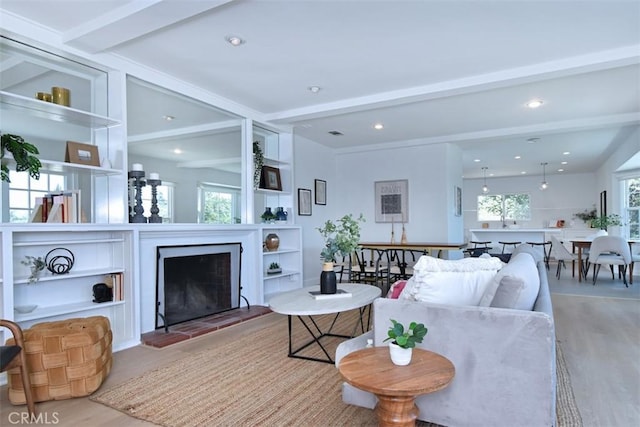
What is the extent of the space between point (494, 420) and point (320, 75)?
3197mm

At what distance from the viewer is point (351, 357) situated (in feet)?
6.14

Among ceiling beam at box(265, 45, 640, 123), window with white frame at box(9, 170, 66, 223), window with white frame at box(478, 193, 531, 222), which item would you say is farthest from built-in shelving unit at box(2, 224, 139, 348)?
window with white frame at box(478, 193, 531, 222)

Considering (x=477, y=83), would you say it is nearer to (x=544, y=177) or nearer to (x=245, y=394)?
(x=245, y=394)

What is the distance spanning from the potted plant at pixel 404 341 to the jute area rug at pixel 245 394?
586 mm

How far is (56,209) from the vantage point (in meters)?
2.99

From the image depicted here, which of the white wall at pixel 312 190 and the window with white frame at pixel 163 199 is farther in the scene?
the white wall at pixel 312 190

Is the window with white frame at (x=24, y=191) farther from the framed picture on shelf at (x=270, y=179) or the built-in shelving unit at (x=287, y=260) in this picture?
the built-in shelving unit at (x=287, y=260)

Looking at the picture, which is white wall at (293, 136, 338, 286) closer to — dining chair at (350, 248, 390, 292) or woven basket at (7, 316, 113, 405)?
dining chair at (350, 248, 390, 292)

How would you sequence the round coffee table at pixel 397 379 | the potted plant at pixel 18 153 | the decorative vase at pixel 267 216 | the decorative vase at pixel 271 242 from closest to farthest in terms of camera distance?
the round coffee table at pixel 397 379 < the potted plant at pixel 18 153 < the decorative vase at pixel 271 242 < the decorative vase at pixel 267 216

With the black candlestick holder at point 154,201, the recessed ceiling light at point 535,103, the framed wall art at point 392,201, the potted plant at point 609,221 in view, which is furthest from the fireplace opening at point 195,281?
the potted plant at point 609,221

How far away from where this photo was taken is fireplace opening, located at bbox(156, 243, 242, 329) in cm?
390

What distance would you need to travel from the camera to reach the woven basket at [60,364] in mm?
2311

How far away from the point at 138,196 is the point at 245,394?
85.4 inches

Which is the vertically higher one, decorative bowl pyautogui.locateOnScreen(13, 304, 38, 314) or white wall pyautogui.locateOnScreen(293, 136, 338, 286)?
white wall pyautogui.locateOnScreen(293, 136, 338, 286)
